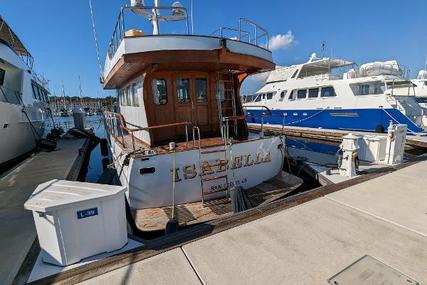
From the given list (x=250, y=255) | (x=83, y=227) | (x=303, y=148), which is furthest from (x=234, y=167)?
(x=303, y=148)

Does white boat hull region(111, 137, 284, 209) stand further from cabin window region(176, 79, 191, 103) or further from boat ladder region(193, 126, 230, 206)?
cabin window region(176, 79, 191, 103)

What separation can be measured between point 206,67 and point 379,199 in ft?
15.9

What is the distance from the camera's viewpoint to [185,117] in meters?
6.76

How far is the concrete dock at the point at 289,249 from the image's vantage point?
2.49 metres

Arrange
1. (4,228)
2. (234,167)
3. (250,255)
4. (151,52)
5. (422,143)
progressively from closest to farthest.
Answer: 1. (250,255)
2. (4,228)
3. (151,52)
4. (234,167)
5. (422,143)

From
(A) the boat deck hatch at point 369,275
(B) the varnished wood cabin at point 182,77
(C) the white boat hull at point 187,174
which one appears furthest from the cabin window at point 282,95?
(A) the boat deck hatch at point 369,275

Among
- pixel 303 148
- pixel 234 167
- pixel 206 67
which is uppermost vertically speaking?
pixel 206 67

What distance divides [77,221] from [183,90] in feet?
15.7

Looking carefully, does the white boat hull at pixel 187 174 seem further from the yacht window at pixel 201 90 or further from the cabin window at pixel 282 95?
the cabin window at pixel 282 95

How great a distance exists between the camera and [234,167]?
5.74 m

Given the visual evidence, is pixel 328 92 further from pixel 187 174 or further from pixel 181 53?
pixel 187 174

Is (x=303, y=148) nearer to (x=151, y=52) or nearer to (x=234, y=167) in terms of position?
(x=234, y=167)

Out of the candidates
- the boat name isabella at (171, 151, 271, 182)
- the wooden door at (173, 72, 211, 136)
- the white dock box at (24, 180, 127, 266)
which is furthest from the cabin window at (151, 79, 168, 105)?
the white dock box at (24, 180, 127, 266)

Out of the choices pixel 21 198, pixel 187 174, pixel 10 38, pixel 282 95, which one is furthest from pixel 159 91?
pixel 282 95
